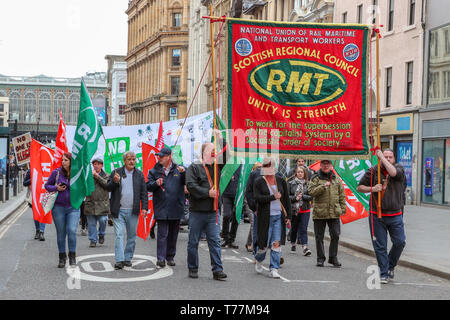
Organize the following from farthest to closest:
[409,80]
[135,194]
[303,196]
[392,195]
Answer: [409,80] → [303,196] → [135,194] → [392,195]

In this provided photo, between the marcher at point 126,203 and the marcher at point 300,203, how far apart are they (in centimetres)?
335

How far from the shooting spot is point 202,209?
9.88 meters

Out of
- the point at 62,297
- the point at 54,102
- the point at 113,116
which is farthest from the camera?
the point at 54,102

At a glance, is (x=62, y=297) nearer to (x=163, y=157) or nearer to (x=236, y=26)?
(x=163, y=157)

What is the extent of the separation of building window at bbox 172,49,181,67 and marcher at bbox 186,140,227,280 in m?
75.8

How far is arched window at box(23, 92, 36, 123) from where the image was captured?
17388cm

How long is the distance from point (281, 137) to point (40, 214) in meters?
5.01

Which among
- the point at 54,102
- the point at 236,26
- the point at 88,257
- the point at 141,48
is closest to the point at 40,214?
the point at 88,257

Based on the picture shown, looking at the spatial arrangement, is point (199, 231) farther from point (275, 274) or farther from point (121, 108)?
point (121, 108)

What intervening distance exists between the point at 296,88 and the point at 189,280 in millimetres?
2986

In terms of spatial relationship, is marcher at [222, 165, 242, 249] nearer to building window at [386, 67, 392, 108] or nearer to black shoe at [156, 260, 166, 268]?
black shoe at [156, 260, 166, 268]

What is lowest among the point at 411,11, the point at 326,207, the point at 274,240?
the point at 274,240

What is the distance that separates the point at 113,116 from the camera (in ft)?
398

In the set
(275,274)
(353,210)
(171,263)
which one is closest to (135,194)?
(171,263)
